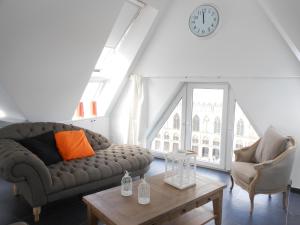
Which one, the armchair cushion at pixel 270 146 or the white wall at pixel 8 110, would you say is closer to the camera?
the armchair cushion at pixel 270 146

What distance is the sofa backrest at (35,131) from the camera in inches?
132

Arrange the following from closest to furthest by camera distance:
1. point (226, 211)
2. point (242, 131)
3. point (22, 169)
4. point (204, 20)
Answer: point (22, 169) → point (226, 211) → point (204, 20) → point (242, 131)

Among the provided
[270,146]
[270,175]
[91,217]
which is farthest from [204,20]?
[91,217]

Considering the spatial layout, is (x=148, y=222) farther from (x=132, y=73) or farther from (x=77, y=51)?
(x=132, y=73)

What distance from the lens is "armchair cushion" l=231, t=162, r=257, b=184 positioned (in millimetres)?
2987

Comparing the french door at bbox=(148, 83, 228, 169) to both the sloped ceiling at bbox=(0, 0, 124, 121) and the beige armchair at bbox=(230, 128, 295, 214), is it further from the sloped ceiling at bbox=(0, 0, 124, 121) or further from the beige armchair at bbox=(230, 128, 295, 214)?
the sloped ceiling at bbox=(0, 0, 124, 121)

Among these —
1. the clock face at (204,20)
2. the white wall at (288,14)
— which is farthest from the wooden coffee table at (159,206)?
the clock face at (204,20)

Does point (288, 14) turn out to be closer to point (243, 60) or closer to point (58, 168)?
point (243, 60)

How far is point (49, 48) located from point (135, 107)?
2.06m

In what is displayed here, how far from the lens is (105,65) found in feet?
16.3

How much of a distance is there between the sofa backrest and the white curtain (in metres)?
0.94

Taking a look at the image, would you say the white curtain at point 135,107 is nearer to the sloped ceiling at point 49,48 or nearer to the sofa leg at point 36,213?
the sloped ceiling at point 49,48

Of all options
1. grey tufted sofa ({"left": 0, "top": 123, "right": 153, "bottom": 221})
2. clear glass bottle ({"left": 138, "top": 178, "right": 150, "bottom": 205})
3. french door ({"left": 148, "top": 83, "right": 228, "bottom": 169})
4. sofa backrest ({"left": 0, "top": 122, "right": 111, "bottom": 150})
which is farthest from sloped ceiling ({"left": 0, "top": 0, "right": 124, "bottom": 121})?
clear glass bottle ({"left": 138, "top": 178, "right": 150, "bottom": 205})

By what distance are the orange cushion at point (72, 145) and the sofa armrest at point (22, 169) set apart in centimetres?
72
